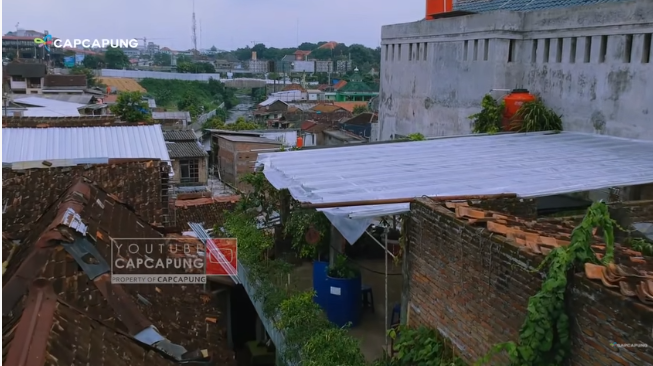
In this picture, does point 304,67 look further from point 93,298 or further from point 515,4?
point 93,298

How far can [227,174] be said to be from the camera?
32.2 metres

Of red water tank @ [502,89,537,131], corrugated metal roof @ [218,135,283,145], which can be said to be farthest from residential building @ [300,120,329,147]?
red water tank @ [502,89,537,131]

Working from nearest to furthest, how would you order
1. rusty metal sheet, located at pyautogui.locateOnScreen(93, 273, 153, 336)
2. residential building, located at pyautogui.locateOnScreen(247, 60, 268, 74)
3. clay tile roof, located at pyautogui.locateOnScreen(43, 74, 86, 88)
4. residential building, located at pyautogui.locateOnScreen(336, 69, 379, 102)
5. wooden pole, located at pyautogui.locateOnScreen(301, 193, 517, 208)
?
1. rusty metal sheet, located at pyautogui.locateOnScreen(93, 273, 153, 336)
2. wooden pole, located at pyautogui.locateOnScreen(301, 193, 517, 208)
3. clay tile roof, located at pyautogui.locateOnScreen(43, 74, 86, 88)
4. residential building, located at pyautogui.locateOnScreen(336, 69, 379, 102)
5. residential building, located at pyautogui.locateOnScreen(247, 60, 268, 74)

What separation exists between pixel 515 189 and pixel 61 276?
4.98 metres

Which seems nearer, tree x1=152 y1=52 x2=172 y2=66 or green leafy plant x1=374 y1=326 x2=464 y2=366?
green leafy plant x1=374 y1=326 x2=464 y2=366

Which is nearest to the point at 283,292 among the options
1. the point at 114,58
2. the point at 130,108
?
the point at 130,108

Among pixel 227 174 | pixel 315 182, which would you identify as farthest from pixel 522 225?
pixel 227 174

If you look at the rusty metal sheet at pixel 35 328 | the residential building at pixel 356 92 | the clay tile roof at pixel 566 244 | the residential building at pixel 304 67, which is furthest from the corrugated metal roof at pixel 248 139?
the residential building at pixel 304 67

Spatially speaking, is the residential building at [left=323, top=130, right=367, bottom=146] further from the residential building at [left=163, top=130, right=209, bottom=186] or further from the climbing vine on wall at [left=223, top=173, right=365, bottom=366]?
the climbing vine on wall at [left=223, top=173, right=365, bottom=366]

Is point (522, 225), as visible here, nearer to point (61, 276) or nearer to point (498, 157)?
point (498, 157)

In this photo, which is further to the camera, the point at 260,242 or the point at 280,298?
the point at 260,242

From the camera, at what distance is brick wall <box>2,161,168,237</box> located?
902cm

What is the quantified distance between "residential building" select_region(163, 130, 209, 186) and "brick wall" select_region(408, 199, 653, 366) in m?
24.4

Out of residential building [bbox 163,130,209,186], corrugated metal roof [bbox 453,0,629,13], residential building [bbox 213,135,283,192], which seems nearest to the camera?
corrugated metal roof [bbox 453,0,629,13]
